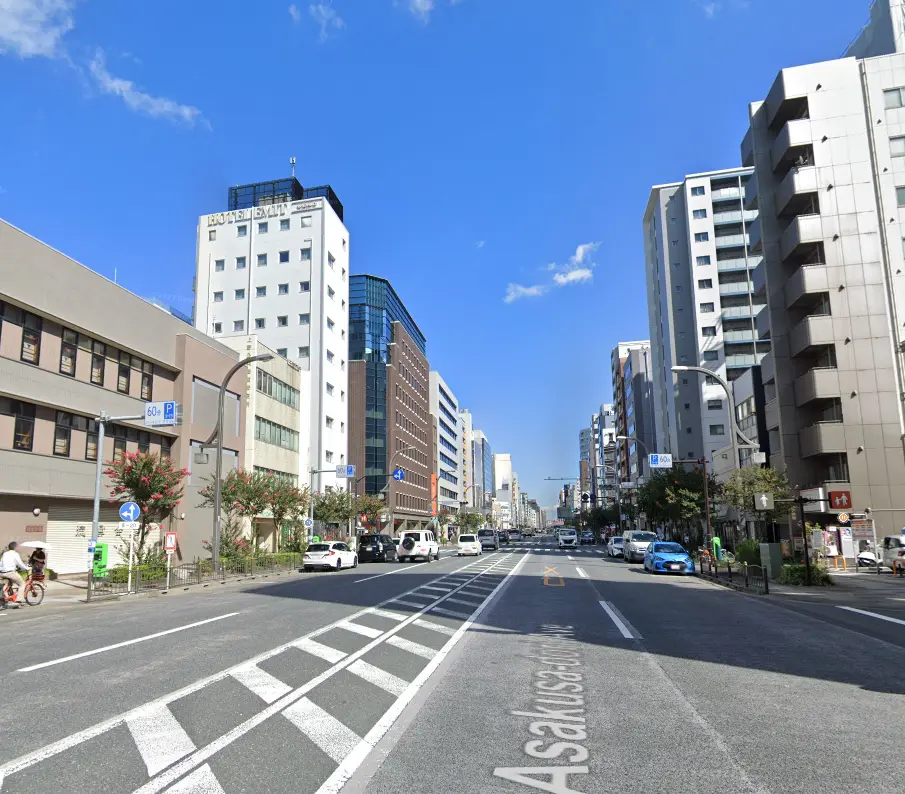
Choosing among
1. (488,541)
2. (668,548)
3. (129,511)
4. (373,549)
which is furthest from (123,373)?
(488,541)

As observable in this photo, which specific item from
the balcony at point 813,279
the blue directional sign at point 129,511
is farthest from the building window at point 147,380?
the balcony at point 813,279

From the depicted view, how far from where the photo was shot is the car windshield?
3353 cm

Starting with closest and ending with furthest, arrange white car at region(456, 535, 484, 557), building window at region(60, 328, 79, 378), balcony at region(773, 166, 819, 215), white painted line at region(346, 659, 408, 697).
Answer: white painted line at region(346, 659, 408, 697), building window at region(60, 328, 79, 378), balcony at region(773, 166, 819, 215), white car at region(456, 535, 484, 557)

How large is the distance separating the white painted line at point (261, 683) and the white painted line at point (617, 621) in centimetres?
658

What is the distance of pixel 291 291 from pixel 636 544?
129ft

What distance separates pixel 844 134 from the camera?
43.2 m

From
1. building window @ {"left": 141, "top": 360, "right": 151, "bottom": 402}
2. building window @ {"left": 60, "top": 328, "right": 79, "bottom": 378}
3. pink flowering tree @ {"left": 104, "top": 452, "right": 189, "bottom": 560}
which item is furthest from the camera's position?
building window @ {"left": 141, "top": 360, "right": 151, "bottom": 402}

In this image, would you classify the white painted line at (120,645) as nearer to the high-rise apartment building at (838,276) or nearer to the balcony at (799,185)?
the high-rise apartment building at (838,276)

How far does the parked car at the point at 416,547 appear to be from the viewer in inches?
1734

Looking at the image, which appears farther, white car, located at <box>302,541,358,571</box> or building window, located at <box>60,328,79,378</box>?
white car, located at <box>302,541,358,571</box>

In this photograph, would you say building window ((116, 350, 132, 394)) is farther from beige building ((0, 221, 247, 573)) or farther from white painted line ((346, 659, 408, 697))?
white painted line ((346, 659, 408, 697))

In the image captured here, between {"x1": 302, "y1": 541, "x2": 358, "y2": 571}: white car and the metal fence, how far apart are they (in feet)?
6.20

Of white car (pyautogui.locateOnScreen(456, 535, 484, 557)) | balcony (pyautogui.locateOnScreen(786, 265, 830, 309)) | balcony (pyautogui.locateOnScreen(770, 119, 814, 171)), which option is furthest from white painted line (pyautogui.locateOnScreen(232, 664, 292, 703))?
white car (pyautogui.locateOnScreen(456, 535, 484, 557))

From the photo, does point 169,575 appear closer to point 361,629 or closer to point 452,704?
point 361,629
